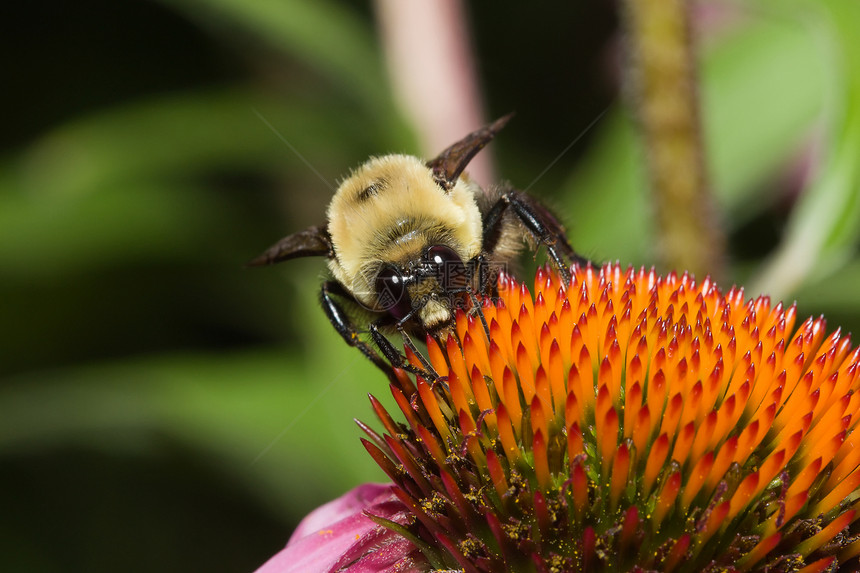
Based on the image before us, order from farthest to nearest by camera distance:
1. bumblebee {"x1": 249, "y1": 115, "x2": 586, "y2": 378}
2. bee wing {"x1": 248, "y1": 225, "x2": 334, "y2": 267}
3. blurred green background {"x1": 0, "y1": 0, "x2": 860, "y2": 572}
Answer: blurred green background {"x1": 0, "y1": 0, "x2": 860, "y2": 572}
bee wing {"x1": 248, "y1": 225, "x2": 334, "y2": 267}
bumblebee {"x1": 249, "y1": 115, "x2": 586, "y2": 378}

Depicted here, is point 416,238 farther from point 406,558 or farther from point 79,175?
point 79,175

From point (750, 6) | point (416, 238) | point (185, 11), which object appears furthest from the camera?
point (185, 11)

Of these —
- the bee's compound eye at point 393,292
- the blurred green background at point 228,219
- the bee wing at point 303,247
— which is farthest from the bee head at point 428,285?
the blurred green background at point 228,219

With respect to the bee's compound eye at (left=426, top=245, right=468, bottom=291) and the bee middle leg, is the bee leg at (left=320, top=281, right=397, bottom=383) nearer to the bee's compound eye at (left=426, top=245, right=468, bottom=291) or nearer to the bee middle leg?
the bee middle leg

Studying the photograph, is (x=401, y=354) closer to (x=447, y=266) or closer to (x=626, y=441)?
(x=447, y=266)

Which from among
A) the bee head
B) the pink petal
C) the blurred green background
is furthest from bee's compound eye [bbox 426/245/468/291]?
the blurred green background

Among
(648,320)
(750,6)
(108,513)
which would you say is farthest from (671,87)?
(108,513)
